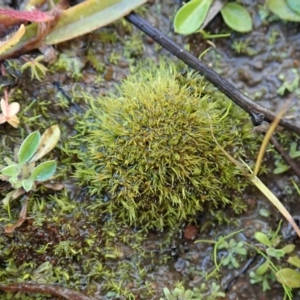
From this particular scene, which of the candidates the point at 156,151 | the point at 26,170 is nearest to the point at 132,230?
the point at 156,151

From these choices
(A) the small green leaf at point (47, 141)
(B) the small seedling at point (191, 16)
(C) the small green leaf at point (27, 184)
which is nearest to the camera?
(C) the small green leaf at point (27, 184)

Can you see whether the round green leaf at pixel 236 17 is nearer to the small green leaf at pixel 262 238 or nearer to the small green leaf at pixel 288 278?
the small green leaf at pixel 262 238

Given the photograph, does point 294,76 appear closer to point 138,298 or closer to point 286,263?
point 286,263

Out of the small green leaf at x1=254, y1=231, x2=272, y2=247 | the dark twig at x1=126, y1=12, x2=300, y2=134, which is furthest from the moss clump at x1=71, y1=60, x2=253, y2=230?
the small green leaf at x1=254, y1=231, x2=272, y2=247

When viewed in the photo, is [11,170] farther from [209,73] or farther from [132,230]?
[209,73]

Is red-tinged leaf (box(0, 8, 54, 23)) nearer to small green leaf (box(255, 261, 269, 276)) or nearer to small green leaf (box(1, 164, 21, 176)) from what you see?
small green leaf (box(1, 164, 21, 176))

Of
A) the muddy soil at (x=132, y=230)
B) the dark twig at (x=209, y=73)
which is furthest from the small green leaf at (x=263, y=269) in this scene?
the dark twig at (x=209, y=73)

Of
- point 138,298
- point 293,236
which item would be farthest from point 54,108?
point 293,236
